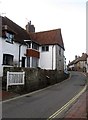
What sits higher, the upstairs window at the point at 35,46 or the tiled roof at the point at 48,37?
the tiled roof at the point at 48,37

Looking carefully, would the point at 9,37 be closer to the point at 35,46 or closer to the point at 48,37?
the point at 35,46

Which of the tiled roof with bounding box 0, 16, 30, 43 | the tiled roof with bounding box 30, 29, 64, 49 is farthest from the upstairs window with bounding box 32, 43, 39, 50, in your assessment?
the tiled roof with bounding box 0, 16, 30, 43

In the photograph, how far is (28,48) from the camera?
44.4m

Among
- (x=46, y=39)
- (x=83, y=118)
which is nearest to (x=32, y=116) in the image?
(x=83, y=118)

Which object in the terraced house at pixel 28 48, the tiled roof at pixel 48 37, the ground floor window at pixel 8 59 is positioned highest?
the tiled roof at pixel 48 37

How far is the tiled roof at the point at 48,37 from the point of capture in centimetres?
5240

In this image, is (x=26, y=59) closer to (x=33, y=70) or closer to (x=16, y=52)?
(x=16, y=52)

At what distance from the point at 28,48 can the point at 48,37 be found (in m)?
10.4

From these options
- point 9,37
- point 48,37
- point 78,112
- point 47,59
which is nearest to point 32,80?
point 9,37

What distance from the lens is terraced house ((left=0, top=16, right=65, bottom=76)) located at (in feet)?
114

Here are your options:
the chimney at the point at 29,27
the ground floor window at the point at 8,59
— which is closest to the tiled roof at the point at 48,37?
the chimney at the point at 29,27

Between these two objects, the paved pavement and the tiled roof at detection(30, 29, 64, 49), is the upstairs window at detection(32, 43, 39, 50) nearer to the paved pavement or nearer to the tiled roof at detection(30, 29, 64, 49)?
the tiled roof at detection(30, 29, 64, 49)

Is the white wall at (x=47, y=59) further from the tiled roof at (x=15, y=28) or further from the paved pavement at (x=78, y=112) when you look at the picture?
the paved pavement at (x=78, y=112)

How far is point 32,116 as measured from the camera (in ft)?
42.8
